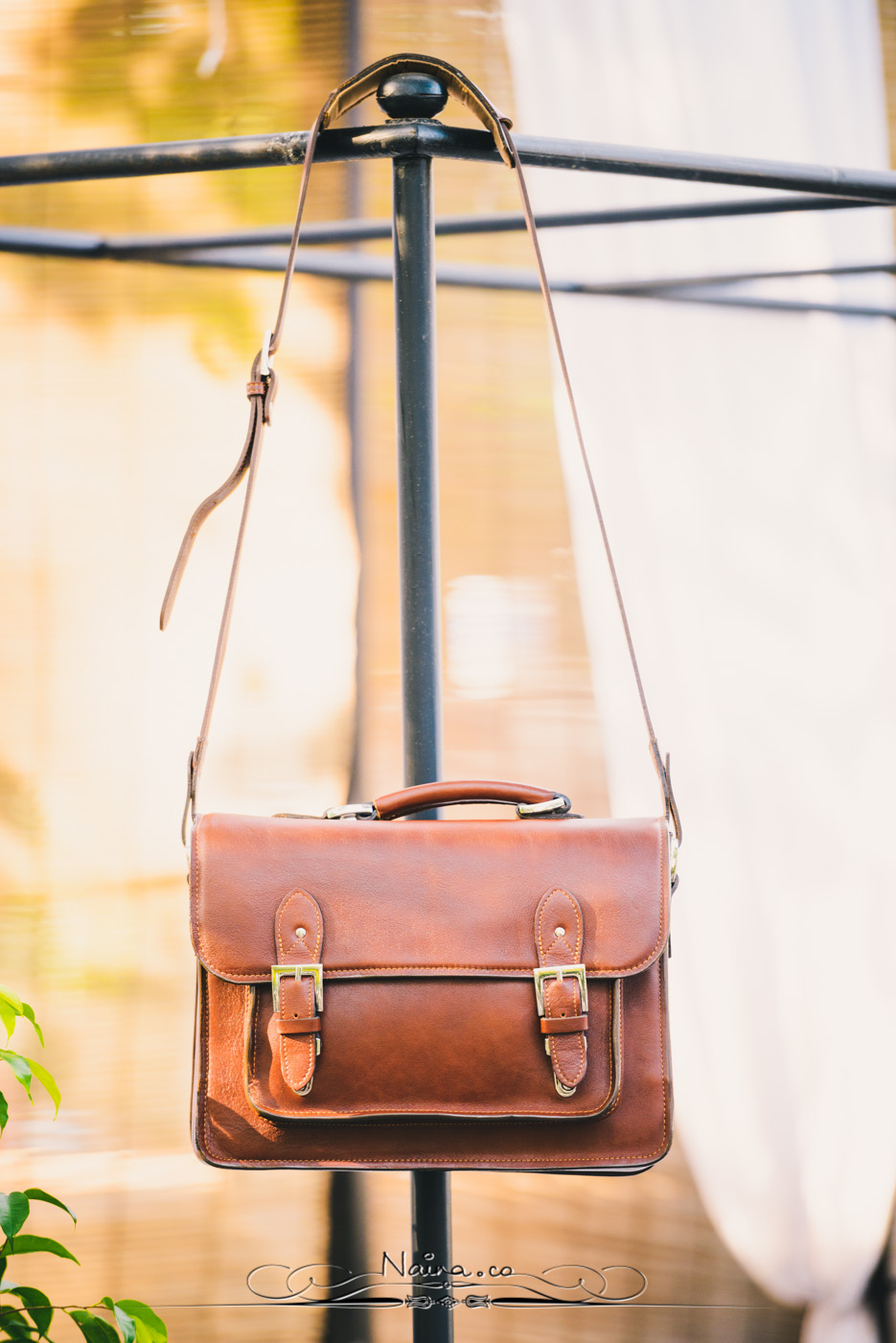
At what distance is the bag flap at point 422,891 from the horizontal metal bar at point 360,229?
22.5 inches

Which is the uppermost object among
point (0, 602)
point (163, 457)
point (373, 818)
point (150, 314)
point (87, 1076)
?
point (150, 314)

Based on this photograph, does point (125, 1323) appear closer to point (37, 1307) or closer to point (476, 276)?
point (37, 1307)

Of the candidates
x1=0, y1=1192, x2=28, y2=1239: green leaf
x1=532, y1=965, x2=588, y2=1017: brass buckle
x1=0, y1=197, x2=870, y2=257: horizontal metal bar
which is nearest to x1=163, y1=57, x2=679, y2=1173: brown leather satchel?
x1=532, y1=965, x2=588, y2=1017: brass buckle

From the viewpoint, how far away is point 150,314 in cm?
94

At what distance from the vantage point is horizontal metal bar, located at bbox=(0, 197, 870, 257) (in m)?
0.76

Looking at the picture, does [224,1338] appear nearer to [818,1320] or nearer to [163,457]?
[818,1320]

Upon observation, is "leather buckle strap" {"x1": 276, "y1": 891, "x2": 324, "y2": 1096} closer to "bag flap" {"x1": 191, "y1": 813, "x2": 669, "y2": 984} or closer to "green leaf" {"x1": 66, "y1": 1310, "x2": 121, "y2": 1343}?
"bag flap" {"x1": 191, "y1": 813, "x2": 669, "y2": 984}

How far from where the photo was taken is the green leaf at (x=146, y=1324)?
1.83 ft

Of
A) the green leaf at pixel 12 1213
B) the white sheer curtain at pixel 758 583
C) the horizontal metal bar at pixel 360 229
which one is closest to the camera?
the green leaf at pixel 12 1213

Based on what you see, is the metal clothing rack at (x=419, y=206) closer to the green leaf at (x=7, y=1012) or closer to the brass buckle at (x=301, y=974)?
the brass buckle at (x=301, y=974)

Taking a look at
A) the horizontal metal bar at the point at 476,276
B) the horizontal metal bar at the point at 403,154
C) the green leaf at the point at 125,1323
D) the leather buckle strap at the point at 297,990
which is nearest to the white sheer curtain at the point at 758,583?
the horizontal metal bar at the point at 476,276

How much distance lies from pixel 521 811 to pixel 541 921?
7cm

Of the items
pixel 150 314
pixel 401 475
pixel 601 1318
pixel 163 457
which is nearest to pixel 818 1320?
pixel 601 1318

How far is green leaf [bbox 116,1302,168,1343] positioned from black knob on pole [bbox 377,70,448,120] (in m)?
0.79
